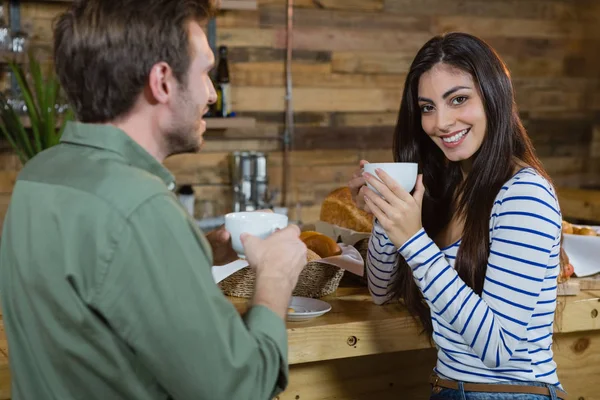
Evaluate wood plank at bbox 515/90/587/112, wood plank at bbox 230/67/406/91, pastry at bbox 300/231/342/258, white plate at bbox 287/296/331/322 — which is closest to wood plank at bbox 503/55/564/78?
wood plank at bbox 515/90/587/112

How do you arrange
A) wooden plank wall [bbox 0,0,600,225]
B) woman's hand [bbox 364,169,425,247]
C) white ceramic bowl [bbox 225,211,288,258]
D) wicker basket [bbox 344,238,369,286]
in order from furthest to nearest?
wooden plank wall [bbox 0,0,600,225], wicker basket [bbox 344,238,369,286], woman's hand [bbox 364,169,425,247], white ceramic bowl [bbox 225,211,288,258]

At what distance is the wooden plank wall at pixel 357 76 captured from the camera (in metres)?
3.90

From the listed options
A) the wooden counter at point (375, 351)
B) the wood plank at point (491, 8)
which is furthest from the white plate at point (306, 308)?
the wood plank at point (491, 8)

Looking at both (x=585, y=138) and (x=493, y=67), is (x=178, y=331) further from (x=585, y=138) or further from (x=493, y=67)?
(x=585, y=138)

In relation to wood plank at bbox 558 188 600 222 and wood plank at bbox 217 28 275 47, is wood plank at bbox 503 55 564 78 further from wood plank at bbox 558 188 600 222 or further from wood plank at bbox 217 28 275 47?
wood plank at bbox 217 28 275 47

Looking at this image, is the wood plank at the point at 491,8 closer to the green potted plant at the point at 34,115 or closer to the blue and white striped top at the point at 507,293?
the green potted plant at the point at 34,115

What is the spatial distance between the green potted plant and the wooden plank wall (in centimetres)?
37

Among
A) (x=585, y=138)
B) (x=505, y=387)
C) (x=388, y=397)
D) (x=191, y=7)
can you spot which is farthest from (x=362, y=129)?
(x=191, y=7)

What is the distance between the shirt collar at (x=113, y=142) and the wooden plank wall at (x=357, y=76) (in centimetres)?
Result: 273

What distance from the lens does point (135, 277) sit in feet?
2.91

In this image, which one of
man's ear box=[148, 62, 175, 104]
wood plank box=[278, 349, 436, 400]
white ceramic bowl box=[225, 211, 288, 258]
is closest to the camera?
man's ear box=[148, 62, 175, 104]

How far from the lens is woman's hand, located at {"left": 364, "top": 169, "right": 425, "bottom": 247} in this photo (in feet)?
4.76

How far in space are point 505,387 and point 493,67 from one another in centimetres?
64

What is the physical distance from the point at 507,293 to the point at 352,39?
289 centimetres
